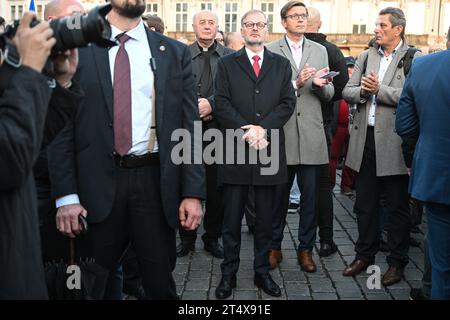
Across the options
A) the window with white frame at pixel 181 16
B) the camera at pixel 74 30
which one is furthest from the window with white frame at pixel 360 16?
the camera at pixel 74 30

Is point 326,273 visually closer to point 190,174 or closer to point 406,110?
point 406,110

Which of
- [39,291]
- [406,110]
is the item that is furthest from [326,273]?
[39,291]

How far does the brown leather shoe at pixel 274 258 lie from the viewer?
5.39 meters

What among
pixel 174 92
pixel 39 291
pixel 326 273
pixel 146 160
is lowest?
pixel 326 273

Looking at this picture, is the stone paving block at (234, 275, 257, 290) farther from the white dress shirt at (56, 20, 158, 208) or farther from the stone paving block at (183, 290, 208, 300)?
the white dress shirt at (56, 20, 158, 208)

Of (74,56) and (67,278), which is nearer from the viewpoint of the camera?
(74,56)

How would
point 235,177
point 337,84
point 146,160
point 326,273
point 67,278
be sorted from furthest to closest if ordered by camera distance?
point 337,84 → point 326,273 → point 235,177 → point 146,160 → point 67,278

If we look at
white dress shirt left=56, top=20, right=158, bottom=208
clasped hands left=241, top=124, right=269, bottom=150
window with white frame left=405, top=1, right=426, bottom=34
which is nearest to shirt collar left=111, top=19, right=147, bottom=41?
white dress shirt left=56, top=20, right=158, bottom=208

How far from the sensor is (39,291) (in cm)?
214

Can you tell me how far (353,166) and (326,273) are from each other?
105 cm

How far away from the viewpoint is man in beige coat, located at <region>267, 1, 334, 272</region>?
5.34 m

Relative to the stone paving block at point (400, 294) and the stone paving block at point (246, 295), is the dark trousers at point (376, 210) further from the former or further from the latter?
the stone paving block at point (246, 295)

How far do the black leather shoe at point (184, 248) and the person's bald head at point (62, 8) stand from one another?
286 centimetres

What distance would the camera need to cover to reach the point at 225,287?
4664 mm
